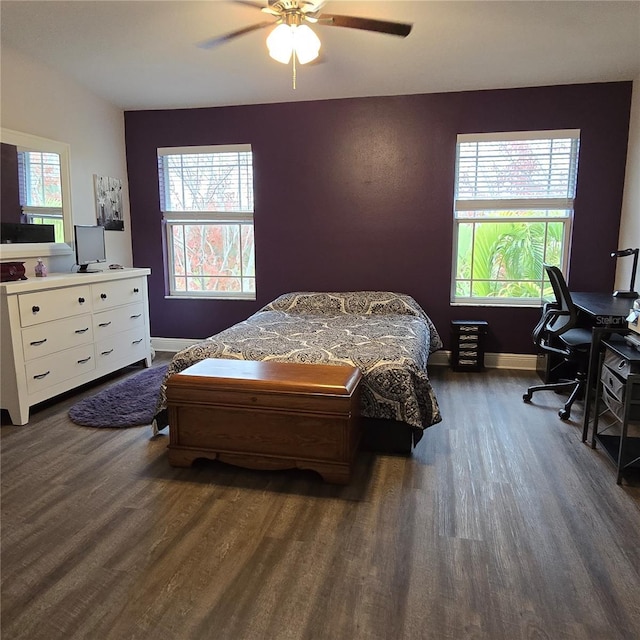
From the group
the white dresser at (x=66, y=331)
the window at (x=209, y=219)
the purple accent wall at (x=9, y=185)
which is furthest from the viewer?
the window at (x=209, y=219)

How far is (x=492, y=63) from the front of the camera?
363cm

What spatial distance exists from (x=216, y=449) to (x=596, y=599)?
Answer: 1.71m

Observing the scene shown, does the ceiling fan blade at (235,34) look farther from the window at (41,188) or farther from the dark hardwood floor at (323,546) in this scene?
the dark hardwood floor at (323,546)

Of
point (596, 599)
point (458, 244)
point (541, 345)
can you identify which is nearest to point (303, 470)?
point (596, 599)

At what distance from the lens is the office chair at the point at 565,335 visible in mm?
3215

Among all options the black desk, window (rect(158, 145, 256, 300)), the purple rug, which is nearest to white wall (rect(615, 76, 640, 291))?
the black desk

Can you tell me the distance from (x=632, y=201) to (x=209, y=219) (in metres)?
3.76

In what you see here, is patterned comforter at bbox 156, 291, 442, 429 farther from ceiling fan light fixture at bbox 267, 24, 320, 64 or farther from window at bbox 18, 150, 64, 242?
window at bbox 18, 150, 64, 242

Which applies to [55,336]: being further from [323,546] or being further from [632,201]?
[632,201]

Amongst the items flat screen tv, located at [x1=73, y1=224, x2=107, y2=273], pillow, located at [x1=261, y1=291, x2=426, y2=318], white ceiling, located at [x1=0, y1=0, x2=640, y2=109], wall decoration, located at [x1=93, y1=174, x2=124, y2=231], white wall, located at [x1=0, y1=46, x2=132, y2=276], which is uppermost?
white ceiling, located at [x1=0, y1=0, x2=640, y2=109]

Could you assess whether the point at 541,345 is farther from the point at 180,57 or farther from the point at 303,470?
the point at 180,57

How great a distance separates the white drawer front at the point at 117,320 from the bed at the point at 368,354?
3.88 ft

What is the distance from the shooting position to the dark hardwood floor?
1.53 m

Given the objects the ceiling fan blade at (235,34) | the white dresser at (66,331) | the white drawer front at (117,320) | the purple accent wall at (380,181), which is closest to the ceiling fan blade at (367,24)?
the ceiling fan blade at (235,34)
